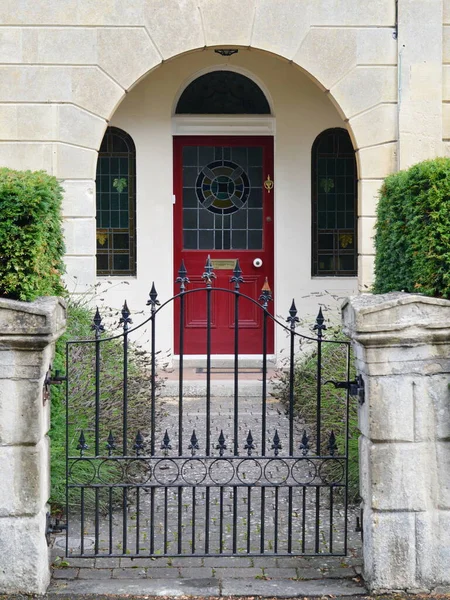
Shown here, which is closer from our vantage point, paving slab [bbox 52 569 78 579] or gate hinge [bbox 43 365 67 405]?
gate hinge [bbox 43 365 67 405]

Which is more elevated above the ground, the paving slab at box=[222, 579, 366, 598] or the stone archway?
the stone archway

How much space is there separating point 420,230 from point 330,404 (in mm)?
2285

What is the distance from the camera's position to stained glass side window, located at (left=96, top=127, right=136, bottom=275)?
438 inches

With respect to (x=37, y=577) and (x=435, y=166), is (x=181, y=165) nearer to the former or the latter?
(x=435, y=166)

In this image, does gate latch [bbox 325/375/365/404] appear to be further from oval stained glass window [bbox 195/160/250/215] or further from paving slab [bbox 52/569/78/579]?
oval stained glass window [bbox 195/160/250/215]

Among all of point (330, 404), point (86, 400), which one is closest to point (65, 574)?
point (86, 400)

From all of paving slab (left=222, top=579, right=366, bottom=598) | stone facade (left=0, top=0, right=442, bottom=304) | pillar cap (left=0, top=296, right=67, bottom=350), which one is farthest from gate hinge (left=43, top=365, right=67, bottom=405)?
stone facade (left=0, top=0, right=442, bottom=304)

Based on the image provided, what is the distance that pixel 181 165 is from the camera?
1127 centimetres

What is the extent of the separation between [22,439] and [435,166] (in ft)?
8.28

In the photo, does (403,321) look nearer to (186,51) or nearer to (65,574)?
(65,574)

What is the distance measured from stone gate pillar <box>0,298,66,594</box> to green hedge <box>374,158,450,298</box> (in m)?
1.91

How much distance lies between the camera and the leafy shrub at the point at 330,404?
6469mm

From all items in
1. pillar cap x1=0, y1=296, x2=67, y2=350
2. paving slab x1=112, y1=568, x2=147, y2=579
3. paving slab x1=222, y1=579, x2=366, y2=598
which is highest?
pillar cap x1=0, y1=296, x2=67, y2=350

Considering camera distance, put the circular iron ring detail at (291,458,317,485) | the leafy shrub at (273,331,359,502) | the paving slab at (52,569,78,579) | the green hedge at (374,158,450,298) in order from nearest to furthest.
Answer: the green hedge at (374,158,450,298), the paving slab at (52,569,78,579), the leafy shrub at (273,331,359,502), the circular iron ring detail at (291,458,317,485)
